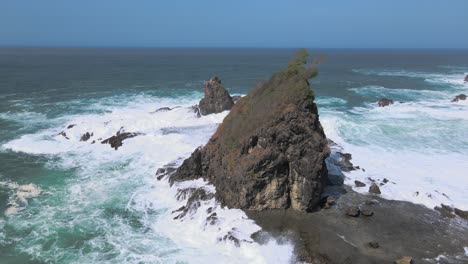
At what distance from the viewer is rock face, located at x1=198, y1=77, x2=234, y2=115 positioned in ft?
160

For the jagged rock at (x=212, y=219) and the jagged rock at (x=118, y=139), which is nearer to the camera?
the jagged rock at (x=212, y=219)

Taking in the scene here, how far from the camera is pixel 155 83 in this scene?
287 feet

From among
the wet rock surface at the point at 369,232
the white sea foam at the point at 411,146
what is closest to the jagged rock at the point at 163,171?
the wet rock surface at the point at 369,232

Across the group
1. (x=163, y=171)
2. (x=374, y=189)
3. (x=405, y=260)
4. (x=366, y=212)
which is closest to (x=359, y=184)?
(x=374, y=189)

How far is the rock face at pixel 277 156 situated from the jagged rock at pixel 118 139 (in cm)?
1646

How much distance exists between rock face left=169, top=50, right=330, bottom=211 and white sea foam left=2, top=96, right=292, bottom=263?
1704 mm

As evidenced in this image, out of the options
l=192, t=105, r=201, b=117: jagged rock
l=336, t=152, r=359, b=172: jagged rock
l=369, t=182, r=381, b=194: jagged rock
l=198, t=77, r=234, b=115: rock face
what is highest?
l=198, t=77, r=234, b=115: rock face

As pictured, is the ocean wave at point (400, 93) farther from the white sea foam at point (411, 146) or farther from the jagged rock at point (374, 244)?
the jagged rock at point (374, 244)

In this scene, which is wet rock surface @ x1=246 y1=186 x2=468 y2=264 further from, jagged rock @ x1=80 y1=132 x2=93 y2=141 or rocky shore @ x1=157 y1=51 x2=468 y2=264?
jagged rock @ x1=80 y1=132 x2=93 y2=141

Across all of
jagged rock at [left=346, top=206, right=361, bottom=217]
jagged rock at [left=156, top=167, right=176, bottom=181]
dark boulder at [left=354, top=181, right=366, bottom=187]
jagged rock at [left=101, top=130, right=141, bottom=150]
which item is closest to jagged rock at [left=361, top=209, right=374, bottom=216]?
jagged rock at [left=346, top=206, right=361, bottom=217]

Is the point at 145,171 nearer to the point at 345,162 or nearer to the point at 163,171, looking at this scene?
the point at 163,171

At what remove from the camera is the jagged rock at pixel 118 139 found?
138 ft

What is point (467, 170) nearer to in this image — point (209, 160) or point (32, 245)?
point (209, 160)

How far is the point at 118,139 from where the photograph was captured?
4284 cm
